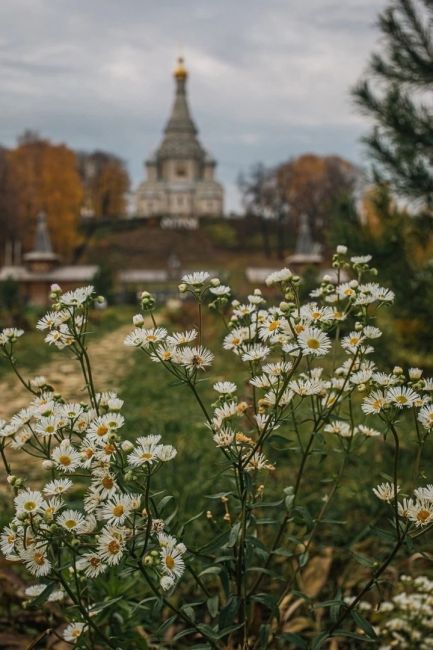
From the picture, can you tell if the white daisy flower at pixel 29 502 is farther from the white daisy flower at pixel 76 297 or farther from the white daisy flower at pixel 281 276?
the white daisy flower at pixel 281 276

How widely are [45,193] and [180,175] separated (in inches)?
1393

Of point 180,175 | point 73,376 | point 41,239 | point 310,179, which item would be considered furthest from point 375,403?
point 180,175

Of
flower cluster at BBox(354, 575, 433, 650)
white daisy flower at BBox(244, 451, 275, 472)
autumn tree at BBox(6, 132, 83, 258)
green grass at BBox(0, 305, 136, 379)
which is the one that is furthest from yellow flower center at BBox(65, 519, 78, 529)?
autumn tree at BBox(6, 132, 83, 258)

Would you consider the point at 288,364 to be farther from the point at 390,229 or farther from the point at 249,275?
the point at 249,275

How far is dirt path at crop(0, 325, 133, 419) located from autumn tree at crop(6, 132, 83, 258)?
1001 inches

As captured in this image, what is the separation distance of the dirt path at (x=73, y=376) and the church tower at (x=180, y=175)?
5501cm

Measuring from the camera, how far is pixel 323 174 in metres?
56.5

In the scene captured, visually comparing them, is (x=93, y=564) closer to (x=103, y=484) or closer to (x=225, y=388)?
(x=103, y=484)

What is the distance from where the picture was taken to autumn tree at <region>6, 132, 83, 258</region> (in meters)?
37.8

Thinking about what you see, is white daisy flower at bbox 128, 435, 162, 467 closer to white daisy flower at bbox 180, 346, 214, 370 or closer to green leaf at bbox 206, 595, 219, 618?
white daisy flower at bbox 180, 346, 214, 370

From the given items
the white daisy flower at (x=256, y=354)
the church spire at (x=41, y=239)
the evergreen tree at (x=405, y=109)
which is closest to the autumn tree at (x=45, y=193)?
the church spire at (x=41, y=239)

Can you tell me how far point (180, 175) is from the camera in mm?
73562

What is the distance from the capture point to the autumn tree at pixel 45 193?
1487 inches

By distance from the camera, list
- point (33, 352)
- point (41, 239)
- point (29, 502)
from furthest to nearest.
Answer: point (41, 239)
point (33, 352)
point (29, 502)
